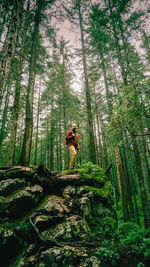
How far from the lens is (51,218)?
3.63 m

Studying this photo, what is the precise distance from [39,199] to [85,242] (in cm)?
187

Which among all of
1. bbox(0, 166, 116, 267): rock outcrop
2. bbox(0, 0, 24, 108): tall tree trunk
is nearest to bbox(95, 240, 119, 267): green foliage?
bbox(0, 166, 116, 267): rock outcrop

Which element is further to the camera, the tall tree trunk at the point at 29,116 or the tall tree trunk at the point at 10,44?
the tall tree trunk at the point at 29,116

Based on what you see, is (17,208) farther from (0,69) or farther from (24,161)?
(0,69)

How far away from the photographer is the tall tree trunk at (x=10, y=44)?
3363 millimetres

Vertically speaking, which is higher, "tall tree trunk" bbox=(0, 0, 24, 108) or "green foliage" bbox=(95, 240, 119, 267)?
"tall tree trunk" bbox=(0, 0, 24, 108)

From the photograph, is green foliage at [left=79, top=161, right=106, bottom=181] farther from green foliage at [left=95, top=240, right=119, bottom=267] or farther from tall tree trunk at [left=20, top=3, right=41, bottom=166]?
tall tree trunk at [left=20, top=3, right=41, bottom=166]

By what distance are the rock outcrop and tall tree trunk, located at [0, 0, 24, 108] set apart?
2975mm

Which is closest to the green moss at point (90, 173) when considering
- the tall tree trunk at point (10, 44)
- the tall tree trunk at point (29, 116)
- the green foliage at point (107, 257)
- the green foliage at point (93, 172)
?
the green foliage at point (93, 172)

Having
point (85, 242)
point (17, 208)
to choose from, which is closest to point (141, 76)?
point (85, 242)

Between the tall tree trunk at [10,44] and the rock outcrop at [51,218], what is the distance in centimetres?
297

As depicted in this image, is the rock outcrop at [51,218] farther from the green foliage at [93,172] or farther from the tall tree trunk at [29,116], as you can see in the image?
the tall tree trunk at [29,116]

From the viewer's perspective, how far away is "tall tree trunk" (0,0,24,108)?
336 cm

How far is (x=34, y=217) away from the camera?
3.61 metres
